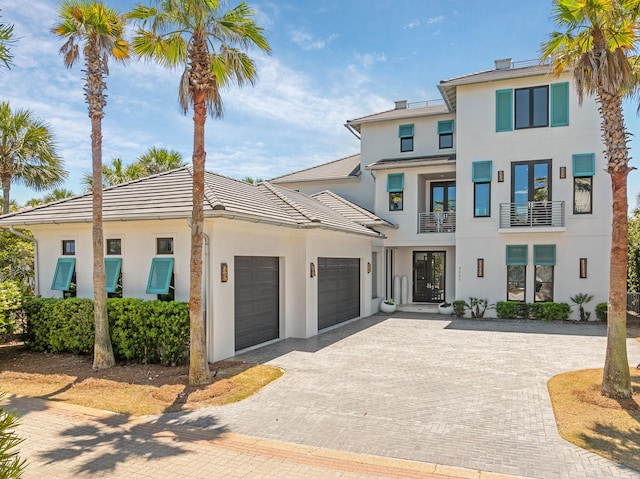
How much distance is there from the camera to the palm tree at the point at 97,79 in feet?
31.8

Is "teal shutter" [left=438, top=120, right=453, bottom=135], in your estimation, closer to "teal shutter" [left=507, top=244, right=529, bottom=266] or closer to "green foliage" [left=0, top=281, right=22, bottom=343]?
"teal shutter" [left=507, top=244, right=529, bottom=266]

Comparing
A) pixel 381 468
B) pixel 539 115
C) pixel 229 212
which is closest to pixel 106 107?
pixel 229 212

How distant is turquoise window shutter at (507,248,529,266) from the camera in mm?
18875

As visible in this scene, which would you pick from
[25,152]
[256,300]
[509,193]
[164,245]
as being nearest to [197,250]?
[164,245]

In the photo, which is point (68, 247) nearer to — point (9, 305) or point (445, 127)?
point (9, 305)

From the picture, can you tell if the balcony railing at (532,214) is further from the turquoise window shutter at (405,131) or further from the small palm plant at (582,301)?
the turquoise window shutter at (405,131)

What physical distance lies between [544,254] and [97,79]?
17.7m

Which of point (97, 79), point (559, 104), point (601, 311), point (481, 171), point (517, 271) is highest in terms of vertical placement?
point (559, 104)

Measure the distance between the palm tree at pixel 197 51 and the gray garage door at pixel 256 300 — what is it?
9.50 ft

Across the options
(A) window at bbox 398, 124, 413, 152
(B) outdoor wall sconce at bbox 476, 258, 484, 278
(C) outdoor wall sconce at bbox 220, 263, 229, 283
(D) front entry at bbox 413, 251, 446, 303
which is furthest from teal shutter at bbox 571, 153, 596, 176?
(C) outdoor wall sconce at bbox 220, 263, 229, 283

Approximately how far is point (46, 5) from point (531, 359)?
14.7 m

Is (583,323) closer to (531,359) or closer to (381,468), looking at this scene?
(531,359)

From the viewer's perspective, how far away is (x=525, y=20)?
44.3 ft

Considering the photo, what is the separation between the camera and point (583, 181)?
1825 cm
